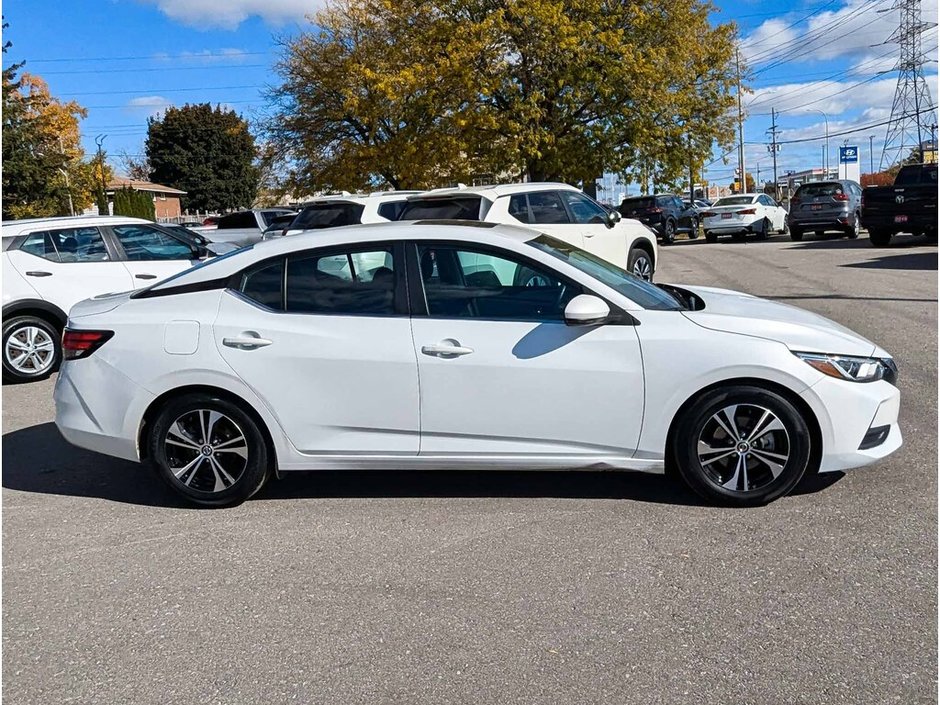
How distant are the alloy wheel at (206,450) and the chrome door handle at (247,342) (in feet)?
1.29

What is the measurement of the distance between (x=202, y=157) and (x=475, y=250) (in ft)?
262

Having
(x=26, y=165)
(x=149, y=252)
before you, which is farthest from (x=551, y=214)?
(x=26, y=165)

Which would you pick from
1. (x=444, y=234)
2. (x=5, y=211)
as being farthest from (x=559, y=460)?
(x=5, y=211)

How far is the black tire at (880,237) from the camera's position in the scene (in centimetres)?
2159

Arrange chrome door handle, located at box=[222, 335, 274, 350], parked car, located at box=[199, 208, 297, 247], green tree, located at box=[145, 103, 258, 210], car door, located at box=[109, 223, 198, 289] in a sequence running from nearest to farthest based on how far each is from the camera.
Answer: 1. chrome door handle, located at box=[222, 335, 274, 350]
2. car door, located at box=[109, 223, 198, 289]
3. parked car, located at box=[199, 208, 297, 247]
4. green tree, located at box=[145, 103, 258, 210]

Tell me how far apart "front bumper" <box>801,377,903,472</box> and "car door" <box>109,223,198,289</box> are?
7.17 metres

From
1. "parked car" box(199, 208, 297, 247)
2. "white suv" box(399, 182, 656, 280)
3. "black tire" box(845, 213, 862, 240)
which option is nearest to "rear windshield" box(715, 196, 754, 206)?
"black tire" box(845, 213, 862, 240)

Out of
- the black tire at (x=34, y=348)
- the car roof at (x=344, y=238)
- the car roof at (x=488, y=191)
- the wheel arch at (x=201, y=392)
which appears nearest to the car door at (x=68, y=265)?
the black tire at (x=34, y=348)

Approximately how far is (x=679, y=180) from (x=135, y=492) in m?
30.4

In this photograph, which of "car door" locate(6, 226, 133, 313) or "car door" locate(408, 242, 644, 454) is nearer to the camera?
"car door" locate(408, 242, 644, 454)

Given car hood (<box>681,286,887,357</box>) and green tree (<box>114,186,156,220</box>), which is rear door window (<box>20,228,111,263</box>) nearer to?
car hood (<box>681,286,887,357</box>)

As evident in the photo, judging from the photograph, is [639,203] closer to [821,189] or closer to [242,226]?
[821,189]

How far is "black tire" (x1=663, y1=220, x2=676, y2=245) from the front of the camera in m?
30.1

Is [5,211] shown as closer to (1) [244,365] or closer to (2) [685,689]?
(1) [244,365]
